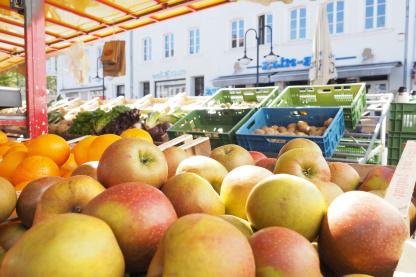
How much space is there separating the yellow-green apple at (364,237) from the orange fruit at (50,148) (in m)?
1.79

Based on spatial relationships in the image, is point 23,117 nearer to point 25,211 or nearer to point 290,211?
point 25,211

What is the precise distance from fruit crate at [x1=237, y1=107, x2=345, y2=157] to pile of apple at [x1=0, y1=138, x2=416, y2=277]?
2035 millimetres

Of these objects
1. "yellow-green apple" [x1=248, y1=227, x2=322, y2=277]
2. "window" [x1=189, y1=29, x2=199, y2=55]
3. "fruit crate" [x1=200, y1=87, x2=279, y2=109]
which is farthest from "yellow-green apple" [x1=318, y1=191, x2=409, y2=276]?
"window" [x1=189, y1=29, x2=199, y2=55]

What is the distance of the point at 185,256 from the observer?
1.92 feet

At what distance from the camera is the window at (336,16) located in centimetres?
1286

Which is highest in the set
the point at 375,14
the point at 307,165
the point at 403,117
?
the point at 375,14

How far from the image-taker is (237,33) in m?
15.6

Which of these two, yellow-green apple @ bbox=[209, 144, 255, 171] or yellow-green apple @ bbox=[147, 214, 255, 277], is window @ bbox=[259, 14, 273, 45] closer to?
yellow-green apple @ bbox=[209, 144, 255, 171]

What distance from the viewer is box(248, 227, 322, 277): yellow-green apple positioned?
69 cm

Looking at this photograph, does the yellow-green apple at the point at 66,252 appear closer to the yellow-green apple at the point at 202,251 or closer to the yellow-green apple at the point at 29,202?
the yellow-green apple at the point at 202,251

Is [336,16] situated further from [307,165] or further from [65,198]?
[65,198]

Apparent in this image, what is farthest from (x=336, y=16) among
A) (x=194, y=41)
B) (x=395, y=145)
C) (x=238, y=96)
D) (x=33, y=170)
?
(x=33, y=170)

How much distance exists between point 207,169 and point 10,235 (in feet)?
2.39

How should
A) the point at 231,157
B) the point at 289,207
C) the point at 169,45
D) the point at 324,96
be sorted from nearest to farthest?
the point at 289,207, the point at 231,157, the point at 324,96, the point at 169,45
